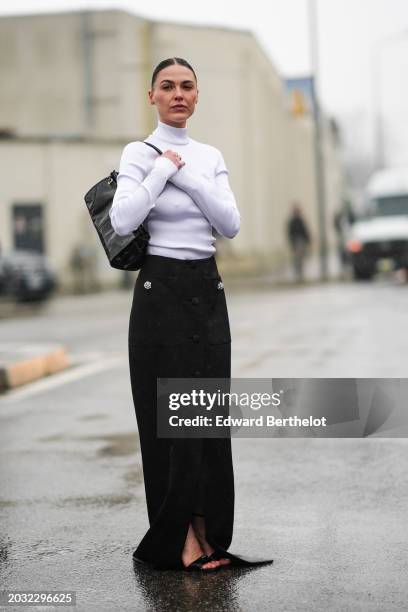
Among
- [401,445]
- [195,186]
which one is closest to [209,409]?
[195,186]

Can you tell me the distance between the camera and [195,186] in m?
4.37

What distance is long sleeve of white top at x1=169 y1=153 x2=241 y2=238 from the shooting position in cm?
437

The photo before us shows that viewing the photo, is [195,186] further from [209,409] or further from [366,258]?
[366,258]

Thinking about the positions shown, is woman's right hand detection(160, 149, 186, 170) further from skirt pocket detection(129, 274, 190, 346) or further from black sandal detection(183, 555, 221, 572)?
black sandal detection(183, 555, 221, 572)

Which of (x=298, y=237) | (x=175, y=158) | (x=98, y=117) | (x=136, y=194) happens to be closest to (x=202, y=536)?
(x=136, y=194)

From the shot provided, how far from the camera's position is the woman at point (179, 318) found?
442cm

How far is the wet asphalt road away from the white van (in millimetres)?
16751

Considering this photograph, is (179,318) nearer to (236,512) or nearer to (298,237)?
(236,512)

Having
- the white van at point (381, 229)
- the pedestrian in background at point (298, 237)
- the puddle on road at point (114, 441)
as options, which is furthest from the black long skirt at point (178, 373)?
the pedestrian in background at point (298, 237)

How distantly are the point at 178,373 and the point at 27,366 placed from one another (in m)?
7.29

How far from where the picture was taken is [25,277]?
26797 millimetres

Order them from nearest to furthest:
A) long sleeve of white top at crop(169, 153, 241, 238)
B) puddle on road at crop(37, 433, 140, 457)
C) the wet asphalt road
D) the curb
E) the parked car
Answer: the wet asphalt road → long sleeve of white top at crop(169, 153, 241, 238) → puddle on road at crop(37, 433, 140, 457) → the curb → the parked car

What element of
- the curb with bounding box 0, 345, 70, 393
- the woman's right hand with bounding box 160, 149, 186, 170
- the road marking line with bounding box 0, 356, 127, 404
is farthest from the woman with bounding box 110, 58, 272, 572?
the curb with bounding box 0, 345, 70, 393

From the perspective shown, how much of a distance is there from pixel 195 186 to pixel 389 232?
984 inches
